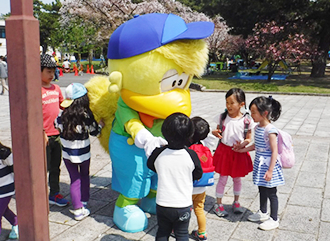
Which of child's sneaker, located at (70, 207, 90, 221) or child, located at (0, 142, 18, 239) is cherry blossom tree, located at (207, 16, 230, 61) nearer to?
child's sneaker, located at (70, 207, 90, 221)

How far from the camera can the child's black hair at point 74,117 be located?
3582 mm

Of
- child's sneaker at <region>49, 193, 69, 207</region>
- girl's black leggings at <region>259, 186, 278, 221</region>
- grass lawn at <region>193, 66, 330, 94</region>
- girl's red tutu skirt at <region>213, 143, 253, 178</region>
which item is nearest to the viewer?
girl's black leggings at <region>259, 186, 278, 221</region>

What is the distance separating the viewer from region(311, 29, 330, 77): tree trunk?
76.0ft

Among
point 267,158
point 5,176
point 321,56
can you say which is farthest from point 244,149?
point 321,56

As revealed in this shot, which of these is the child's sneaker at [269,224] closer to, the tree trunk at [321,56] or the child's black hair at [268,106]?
the child's black hair at [268,106]

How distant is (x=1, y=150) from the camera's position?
3.02 m

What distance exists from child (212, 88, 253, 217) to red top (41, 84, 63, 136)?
5.81 feet

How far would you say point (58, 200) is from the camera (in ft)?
13.4

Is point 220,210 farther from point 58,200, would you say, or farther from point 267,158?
point 58,200

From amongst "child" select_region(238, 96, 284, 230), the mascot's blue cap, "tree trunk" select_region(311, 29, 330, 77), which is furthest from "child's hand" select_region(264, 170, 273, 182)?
"tree trunk" select_region(311, 29, 330, 77)

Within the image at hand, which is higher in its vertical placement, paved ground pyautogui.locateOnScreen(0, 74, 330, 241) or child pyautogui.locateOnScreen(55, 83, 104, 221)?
child pyautogui.locateOnScreen(55, 83, 104, 221)

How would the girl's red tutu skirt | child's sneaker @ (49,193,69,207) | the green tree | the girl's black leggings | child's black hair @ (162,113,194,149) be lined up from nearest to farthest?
child's black hair @ (162,113,194,149) → the girl's black leggings → the girl's red tutu skirt → child's sneaker @ (49,193,69,207) → the green tree

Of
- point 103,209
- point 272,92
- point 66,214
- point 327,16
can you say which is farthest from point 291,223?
point 327,16

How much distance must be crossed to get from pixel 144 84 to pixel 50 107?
1.24 metres
